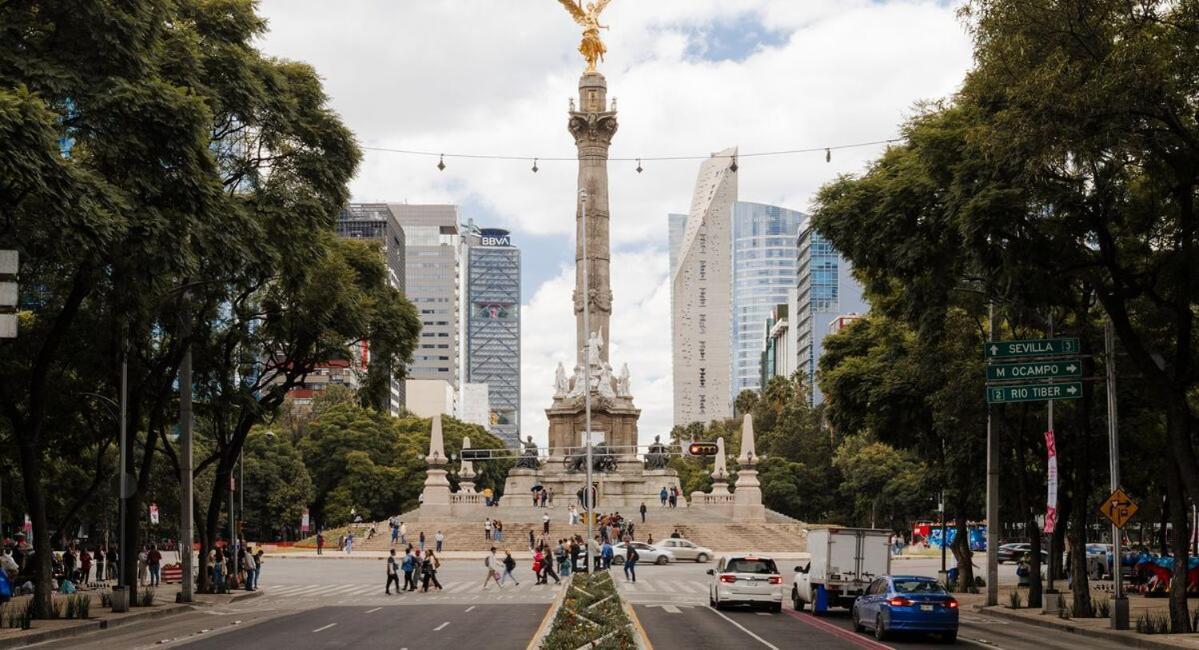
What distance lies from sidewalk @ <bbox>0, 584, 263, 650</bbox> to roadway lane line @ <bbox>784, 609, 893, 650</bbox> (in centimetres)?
1635

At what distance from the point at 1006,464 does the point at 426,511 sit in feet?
156

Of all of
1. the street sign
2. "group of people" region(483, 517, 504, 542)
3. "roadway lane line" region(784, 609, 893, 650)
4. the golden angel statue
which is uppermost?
the golden angel statue

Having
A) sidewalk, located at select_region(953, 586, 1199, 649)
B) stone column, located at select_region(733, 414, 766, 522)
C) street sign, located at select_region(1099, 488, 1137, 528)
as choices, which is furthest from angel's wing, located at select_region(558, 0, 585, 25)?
street sign, located at select_region(1099, 488, 1137, 528)

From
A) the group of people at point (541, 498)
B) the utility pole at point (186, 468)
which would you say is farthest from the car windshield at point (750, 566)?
the group of people at point (541, 498)

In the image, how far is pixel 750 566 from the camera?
125 feet

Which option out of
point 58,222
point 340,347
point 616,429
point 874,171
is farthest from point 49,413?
point 616,429

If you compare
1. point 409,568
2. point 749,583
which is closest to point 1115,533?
point 749,583

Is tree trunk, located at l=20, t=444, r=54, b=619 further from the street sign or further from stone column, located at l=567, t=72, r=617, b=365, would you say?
stone column, located at l=567, t=72, r=617, b=365

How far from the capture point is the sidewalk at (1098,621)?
91.2 feet

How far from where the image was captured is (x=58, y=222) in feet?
79.8

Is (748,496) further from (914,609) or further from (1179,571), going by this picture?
(914,609)

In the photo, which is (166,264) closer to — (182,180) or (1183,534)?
(182,180)

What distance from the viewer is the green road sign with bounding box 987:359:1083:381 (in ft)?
105

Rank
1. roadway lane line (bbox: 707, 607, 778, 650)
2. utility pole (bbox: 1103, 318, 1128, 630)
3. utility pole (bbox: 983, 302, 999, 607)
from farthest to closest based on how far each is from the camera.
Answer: utility pole (bbox: 983, 302, 999, 607) < utility pole (bbox: 1103, 318, 1128, 630) < roadway lane line (bbox: 707, 607, 778, 650)
